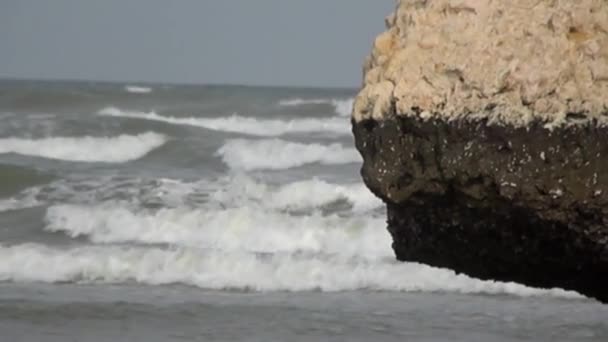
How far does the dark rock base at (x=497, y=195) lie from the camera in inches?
155

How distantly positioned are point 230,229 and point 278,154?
7.55 metres

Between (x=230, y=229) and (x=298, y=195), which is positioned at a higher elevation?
Answer: (x=298, y=195)

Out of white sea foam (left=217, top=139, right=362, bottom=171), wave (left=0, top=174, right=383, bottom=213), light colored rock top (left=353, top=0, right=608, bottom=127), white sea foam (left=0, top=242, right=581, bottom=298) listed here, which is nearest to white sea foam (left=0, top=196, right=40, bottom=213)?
wave (left=0, top=174, right=383, bottom=213)

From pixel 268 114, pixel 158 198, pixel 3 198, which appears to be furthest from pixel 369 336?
pixel 268 114

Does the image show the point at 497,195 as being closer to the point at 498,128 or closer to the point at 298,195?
the point at 498,128

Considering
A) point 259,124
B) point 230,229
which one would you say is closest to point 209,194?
point 230,229

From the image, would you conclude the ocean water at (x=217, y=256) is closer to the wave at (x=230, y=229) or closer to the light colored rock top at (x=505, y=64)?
the wave at (x=230, y=229)

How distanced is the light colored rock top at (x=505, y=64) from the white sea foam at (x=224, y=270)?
666cm

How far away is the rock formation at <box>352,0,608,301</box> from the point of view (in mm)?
3934

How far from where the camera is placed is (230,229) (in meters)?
14.0

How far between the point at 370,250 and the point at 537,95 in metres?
8.92

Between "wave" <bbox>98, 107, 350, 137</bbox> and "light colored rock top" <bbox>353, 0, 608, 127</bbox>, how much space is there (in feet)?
70.9

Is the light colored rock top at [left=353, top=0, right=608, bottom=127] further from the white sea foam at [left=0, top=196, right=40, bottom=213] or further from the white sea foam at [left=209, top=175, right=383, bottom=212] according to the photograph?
the white sea foam at [left=0, top=196, right=40, bottom=213]

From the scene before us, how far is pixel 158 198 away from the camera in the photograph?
1571cm
